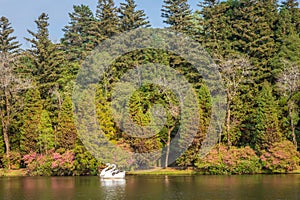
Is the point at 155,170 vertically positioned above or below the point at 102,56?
below

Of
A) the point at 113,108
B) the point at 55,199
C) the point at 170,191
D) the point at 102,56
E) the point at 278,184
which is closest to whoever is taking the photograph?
the point at 55,199

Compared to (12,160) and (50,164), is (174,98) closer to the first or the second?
(50,164)

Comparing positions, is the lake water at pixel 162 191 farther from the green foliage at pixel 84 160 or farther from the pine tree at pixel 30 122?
the pine tree at pixel 30 122

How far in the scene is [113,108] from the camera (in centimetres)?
3794

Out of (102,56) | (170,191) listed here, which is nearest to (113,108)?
(102,56)

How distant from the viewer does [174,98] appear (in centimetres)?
A: 3794

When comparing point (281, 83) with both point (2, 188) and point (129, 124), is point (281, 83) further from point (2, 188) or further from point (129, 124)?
point (2, 188)

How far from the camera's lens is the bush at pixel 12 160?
124 feet

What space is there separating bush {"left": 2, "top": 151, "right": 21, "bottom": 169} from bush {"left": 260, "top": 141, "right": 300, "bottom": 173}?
18.5 metres

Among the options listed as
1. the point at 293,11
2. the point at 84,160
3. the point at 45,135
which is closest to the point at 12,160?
the point at 45,135

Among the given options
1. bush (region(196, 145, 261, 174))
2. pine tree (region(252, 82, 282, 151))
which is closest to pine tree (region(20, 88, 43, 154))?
bush (region(196, 145, 261, 174))

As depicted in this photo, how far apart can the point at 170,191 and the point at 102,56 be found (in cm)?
2085

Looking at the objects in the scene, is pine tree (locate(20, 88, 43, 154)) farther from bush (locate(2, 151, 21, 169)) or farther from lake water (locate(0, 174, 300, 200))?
lake water (locate(0, 174, 300, 200))

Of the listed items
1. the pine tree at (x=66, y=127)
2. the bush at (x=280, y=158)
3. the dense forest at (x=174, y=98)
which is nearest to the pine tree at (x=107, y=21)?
the dense forest at (x=174, y=98)
